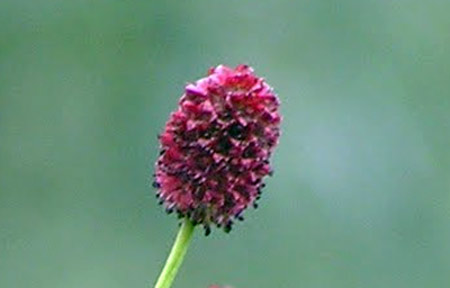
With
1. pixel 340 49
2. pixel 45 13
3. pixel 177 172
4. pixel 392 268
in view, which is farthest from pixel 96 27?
pixel 177 172

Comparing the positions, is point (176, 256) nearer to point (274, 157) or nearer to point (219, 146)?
point (219, 146)

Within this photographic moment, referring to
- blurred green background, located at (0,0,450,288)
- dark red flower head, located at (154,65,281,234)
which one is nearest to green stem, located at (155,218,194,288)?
dark red flower head, located at (154,65,281,234)

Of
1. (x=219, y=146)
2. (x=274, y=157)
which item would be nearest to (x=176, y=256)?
(x=219, y=146)

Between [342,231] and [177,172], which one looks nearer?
[177,172]

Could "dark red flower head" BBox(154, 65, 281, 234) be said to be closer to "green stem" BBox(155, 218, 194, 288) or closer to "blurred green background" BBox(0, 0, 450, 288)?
"green stem" BBox(155, 218, 194, 288)

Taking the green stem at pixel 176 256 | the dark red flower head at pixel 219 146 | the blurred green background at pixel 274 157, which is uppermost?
the blurred green background at pixel 274 157

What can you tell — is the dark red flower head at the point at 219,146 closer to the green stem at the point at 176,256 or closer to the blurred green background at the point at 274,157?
the green stem at the point at 176,256

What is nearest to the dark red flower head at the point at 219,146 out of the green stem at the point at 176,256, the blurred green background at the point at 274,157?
the green stem at the point at 176,256

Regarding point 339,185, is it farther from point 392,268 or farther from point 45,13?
point 45,13
